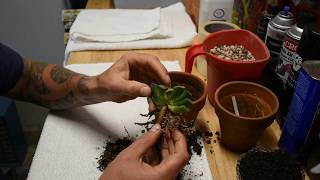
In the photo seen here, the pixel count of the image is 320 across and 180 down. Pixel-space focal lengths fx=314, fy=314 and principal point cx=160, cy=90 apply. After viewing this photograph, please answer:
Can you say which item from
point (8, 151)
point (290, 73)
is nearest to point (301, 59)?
point (290, 73)

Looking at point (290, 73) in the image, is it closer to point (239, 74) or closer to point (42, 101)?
point (239, 74)

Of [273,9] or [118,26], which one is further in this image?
[118,26]

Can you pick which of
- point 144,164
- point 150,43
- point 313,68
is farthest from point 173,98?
point 150,43

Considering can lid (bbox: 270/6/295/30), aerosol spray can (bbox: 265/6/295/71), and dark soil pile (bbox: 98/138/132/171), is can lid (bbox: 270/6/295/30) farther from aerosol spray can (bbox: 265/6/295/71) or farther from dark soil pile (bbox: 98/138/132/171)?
dark soil pile (bbox: 98/138/132/171)

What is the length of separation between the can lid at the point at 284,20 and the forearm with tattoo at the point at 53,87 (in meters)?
0.48

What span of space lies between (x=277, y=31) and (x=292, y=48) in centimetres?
9

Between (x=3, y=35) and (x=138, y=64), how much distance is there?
1.31 meters

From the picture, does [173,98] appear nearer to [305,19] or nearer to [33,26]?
[305,19]

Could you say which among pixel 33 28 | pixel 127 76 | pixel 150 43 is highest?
pixel 127 76

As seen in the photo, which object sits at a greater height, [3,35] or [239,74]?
[239,74]

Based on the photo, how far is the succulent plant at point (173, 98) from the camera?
63 cm

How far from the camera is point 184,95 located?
0.64 meters

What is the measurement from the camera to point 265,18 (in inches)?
34.5

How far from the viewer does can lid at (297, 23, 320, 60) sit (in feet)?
1.99
